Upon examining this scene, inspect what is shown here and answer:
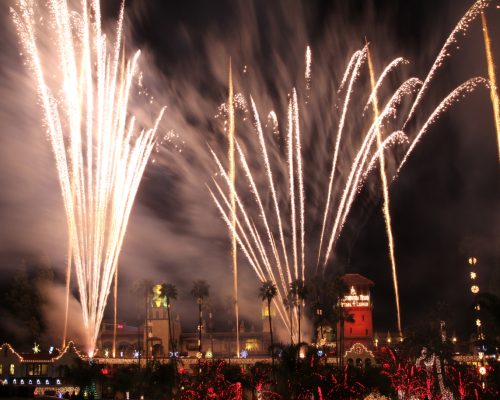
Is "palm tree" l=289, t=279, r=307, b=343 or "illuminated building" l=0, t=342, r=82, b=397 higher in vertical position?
"palm tree" l=289, t=279, r=307, b=343

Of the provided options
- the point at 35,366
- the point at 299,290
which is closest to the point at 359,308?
the point at 299,290

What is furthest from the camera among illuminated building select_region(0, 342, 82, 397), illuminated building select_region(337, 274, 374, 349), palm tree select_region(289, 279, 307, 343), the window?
illuminated building select_region(337, 274, 374, 349)

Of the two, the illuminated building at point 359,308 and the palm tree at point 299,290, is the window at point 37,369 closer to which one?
the palm tree at point 299,290

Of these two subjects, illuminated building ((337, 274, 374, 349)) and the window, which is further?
illuminated building ((337, 274, 374, 349))

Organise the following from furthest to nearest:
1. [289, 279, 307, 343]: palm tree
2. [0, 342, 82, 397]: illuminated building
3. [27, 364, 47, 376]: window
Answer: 1. [289, 279, 307, 343]: palm tree
2. [27, 364, 47, 376]: window
3. [0, 342, 82, 397]: illuminated building

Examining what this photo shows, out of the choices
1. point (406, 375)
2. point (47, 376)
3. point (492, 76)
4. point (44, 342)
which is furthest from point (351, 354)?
point (492, 76)

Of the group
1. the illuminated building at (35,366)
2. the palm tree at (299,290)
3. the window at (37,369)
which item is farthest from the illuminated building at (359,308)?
the window at (37,369)

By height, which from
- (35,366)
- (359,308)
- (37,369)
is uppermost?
(359,308)

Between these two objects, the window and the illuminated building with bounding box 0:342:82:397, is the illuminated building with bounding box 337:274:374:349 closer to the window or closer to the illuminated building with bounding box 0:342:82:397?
the illuminated building with bounding box 0:342:82:397

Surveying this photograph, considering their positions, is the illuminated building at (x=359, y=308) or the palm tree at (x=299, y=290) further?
the illuminated building at (x=359, y=308)

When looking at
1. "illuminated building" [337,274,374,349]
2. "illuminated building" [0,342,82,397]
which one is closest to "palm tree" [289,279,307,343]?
"illuminated building" [0,342,82,397]

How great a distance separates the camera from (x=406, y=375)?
54.5m

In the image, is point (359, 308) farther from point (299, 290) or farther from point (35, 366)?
point (35, 366)

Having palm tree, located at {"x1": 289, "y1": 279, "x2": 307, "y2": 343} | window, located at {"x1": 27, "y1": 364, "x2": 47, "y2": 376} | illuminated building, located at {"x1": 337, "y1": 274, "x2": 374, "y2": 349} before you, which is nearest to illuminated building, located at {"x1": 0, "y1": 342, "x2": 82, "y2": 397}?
window, located at {"x1": 27, "y1": 364, "x2": 47, "y2": 376}
